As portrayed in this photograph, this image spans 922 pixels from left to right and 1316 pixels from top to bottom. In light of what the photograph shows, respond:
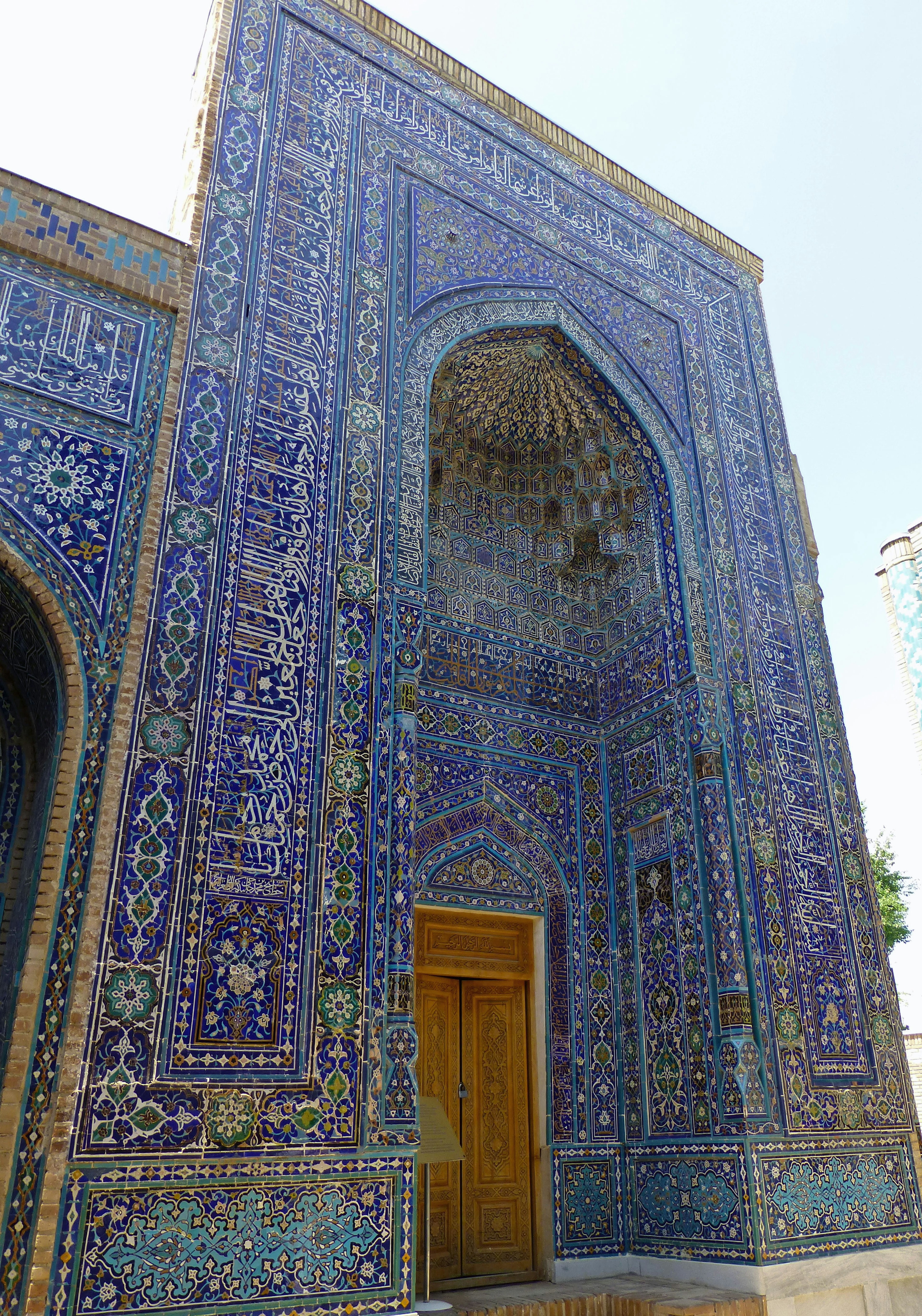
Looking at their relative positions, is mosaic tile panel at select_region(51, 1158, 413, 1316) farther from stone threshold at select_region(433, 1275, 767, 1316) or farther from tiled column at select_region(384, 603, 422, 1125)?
stone threshold at select_region(433, 1275, 767, 1316)

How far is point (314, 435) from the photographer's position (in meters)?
5.17

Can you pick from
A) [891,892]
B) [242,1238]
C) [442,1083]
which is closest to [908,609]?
[891,892]

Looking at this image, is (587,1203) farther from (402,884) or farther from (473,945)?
(402,884)

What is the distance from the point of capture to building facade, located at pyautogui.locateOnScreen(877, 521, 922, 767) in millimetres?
11406

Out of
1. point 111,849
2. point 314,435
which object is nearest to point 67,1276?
point 111,849

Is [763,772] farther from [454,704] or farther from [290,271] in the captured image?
[290,271]

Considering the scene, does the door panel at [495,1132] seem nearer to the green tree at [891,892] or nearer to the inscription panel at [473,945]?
the inscription panel at [473,945]

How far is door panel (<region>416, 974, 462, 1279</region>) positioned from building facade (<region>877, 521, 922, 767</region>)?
7588 mm

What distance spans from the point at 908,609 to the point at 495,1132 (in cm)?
828

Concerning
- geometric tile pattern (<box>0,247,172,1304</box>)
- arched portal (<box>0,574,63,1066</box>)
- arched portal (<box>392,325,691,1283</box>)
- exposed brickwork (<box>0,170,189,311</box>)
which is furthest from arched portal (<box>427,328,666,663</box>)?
arched portal (<box>0,574,63,1066</box>)

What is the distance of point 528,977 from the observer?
20.4ft

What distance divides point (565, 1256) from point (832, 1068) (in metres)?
1.83

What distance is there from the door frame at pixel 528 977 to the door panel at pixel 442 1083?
0.10 meters

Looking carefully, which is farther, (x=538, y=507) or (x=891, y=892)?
(x=891, y=892)
